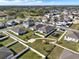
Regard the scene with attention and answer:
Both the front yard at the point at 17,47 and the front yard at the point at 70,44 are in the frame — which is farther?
the front yard at the point at 70,44

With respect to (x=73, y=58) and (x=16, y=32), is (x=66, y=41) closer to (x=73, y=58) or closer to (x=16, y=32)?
(x=73, y=58)

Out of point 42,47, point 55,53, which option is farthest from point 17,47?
point 55,53

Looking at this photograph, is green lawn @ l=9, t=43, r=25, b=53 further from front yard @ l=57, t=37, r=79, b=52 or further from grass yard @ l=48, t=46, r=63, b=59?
front yard @ l=57, t=37, r=79, b=52

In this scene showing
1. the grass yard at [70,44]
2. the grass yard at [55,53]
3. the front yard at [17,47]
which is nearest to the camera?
the grass yard at [55,53]

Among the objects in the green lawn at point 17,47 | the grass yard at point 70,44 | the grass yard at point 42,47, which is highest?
the green lawn at point 17,47

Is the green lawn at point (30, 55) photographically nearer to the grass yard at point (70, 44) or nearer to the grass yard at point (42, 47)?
the grass yard at point (42, 47)

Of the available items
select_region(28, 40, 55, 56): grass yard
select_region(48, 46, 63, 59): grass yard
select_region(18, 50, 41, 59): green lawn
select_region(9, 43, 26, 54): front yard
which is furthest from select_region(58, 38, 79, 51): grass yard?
select_region(9, 43, 26, 54): front yard

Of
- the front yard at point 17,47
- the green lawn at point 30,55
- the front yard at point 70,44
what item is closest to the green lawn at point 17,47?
the front yard at point 17,47

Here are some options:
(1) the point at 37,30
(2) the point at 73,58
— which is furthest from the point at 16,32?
(2) the point at 73,58
